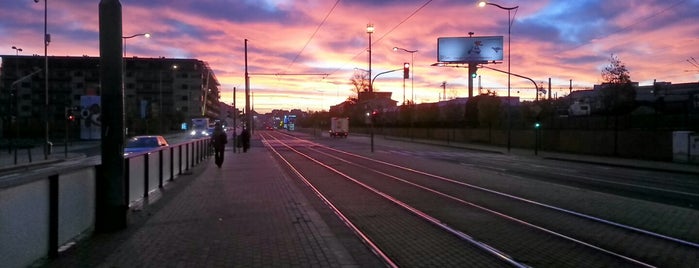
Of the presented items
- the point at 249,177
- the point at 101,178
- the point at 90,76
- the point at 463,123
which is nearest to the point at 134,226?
the point at 101,178

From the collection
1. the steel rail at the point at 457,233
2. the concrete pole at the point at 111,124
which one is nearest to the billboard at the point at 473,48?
the steel rail at the point at 457,233

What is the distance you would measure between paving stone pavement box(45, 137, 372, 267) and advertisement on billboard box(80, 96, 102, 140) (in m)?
2.16

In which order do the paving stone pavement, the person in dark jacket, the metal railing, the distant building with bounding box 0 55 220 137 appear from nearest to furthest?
the metal railing < the paving stone pavement < the person in dark jacket < the distant building with bounding box 0 55 220 137

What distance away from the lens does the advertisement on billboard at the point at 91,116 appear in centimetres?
1559

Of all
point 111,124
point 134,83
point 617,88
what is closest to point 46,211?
point 111,124

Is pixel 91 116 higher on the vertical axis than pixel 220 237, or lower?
higher

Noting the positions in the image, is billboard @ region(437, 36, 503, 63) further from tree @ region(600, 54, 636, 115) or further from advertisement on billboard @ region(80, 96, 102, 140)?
advertisement on billboard @ region(80, 96, 102, 140)

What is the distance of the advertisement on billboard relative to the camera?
51.1ft

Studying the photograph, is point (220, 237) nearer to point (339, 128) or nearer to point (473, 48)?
point (473, 48)

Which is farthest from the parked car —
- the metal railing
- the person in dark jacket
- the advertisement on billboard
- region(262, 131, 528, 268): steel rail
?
the metal railing

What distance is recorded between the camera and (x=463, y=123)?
223ft

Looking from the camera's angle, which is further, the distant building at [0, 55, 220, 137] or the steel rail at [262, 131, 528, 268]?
the distant building at [0, 55, 220, 137]

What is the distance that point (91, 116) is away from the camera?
16.8 meters

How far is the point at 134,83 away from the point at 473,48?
84426mm
